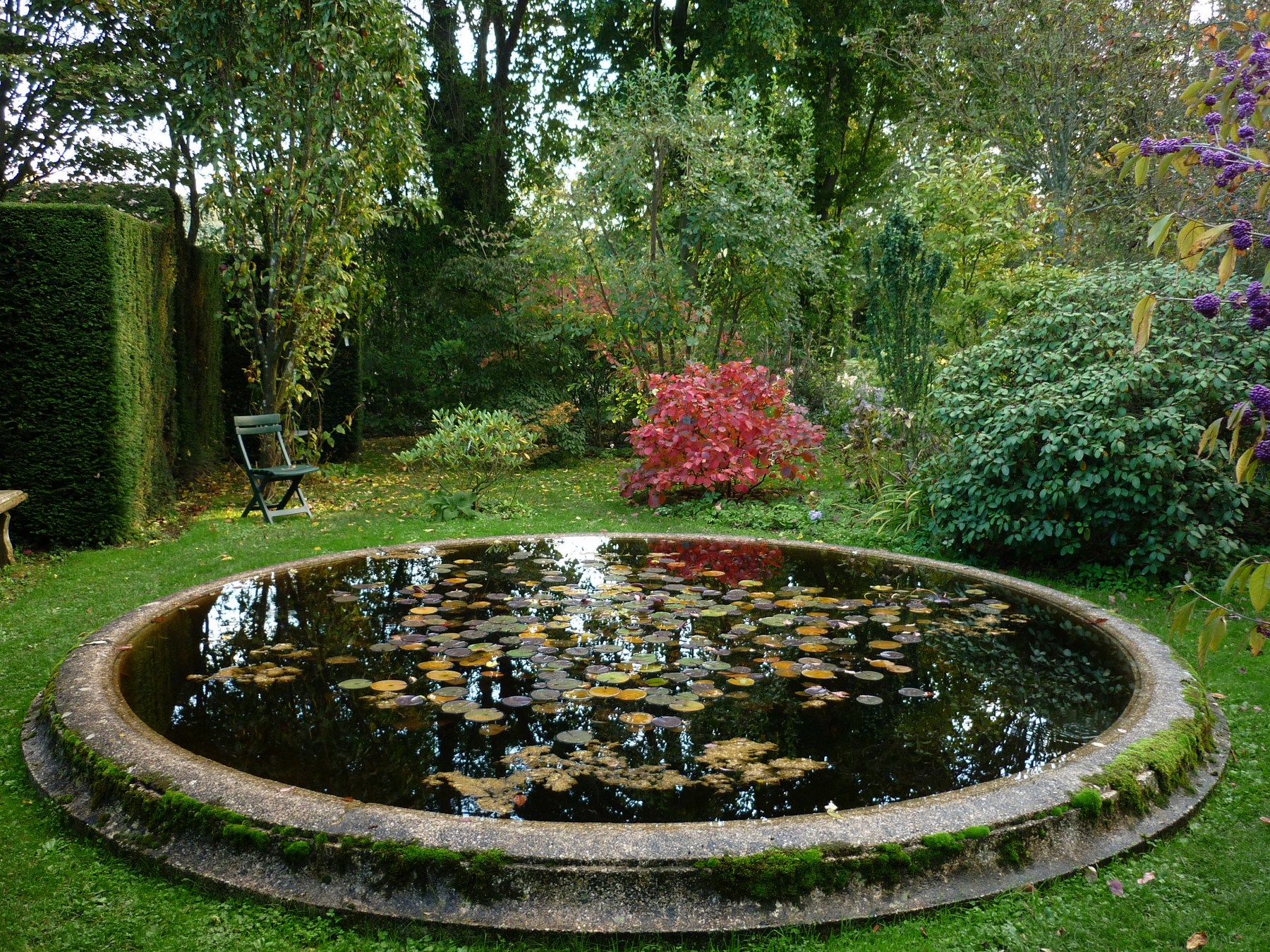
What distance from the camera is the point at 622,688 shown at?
3.13 meters

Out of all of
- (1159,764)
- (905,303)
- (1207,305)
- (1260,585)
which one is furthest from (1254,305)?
(905,303)

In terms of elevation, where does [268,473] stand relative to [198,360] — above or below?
below

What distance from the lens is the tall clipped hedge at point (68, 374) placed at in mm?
6219

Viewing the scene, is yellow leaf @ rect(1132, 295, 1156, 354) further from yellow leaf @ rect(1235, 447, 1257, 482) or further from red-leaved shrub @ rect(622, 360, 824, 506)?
red-leaved shrub @ rect(622, 360, 824, 506)

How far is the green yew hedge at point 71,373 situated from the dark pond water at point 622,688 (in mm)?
2654

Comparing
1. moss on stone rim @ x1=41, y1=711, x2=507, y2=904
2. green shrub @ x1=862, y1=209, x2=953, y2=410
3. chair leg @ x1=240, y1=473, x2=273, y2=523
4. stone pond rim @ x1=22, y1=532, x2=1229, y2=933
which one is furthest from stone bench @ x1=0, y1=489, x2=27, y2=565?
green shrub @ x1=862, y1=209, x2=953, y2=410

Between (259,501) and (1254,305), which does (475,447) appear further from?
(1254,305)

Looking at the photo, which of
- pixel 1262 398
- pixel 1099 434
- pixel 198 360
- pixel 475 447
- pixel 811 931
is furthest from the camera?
pixel 198 360

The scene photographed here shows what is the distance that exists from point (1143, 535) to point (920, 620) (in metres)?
2.24

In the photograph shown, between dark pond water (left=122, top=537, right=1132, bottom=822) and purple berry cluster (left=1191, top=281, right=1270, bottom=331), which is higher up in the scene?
purple berry cluster (left=1191, top=281, right=1270, bottom=331)

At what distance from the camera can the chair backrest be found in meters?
7.84

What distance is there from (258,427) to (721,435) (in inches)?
178

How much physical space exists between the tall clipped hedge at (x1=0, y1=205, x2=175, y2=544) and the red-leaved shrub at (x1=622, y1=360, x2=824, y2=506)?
4.44 m

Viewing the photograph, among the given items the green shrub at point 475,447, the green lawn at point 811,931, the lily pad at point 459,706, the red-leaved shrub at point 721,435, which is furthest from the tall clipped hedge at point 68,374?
the lily pad at point 459,706
